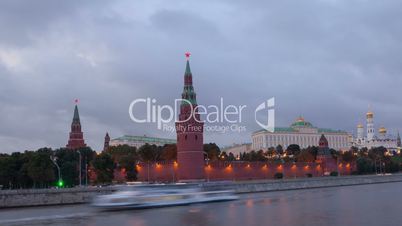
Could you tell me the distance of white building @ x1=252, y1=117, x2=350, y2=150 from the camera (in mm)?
158625

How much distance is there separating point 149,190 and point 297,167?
184 feet

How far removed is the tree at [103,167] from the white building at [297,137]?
320 ft

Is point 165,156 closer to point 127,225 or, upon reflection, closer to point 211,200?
point 211,200

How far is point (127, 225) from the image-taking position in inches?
981

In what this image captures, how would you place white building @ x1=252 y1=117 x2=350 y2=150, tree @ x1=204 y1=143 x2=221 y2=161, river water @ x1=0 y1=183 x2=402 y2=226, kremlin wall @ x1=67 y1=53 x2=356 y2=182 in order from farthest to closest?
white building @ x1=252 y1=117 x2=350 y2=150, tree @ x1=204 y1=143 x2=221 y2=161, kremlin wall @ x1=67 y1=53 x2=356 y2=182, river water @ x1=0 y1=183 x2=402 y2=226

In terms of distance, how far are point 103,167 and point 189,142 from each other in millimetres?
10926

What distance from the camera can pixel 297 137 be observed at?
162 meters

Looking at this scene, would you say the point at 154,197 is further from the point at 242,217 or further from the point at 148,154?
the point at 148,154

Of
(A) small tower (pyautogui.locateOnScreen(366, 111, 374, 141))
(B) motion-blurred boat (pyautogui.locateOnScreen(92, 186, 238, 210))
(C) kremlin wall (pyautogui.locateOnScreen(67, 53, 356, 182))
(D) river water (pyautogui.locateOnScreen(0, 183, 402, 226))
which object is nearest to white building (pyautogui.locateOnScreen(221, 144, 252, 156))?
(A) small tower (pyautogui.locateOnScreen(366, 111, 374, 141))

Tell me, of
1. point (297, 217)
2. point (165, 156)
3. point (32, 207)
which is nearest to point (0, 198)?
point (32, 207)

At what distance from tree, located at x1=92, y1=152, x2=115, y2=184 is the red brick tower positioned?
8.87 m

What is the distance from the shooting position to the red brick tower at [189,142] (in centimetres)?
6675

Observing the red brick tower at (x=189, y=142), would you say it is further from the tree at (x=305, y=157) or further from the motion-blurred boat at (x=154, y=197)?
the tree at (x=305, y=157)

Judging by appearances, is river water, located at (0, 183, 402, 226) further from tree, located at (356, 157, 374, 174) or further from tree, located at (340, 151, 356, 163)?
tree, located at (340, 151, 356, 163)
